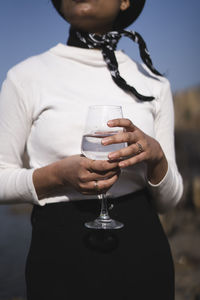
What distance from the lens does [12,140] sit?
5.15 feet

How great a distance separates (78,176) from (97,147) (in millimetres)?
146

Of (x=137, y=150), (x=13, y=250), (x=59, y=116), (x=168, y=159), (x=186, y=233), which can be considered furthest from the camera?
(x=186, y=233)

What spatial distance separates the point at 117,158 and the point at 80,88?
1.84 ft

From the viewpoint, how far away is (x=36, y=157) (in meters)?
1.60

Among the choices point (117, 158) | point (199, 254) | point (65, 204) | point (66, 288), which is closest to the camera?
point (117, 158)

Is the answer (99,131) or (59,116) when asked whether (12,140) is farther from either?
(99,131)

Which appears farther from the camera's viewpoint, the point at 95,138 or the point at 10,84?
the point at 10,84

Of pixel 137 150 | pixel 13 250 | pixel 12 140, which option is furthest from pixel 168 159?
pixel 13 250

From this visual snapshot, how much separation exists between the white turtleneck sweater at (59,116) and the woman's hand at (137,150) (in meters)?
0.07

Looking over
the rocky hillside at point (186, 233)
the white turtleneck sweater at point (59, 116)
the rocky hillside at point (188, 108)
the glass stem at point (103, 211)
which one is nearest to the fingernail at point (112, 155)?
the glass stem at point (103, 211)

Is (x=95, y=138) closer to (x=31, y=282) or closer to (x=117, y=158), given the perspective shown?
(x=117, y=158)

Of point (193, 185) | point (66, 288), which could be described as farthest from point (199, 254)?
point (66, 288)

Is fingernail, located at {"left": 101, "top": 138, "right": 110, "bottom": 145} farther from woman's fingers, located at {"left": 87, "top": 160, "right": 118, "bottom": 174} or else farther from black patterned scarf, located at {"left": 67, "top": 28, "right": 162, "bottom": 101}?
black patterned scarf, located at {"left": 67, "top": 28, "right": 162, "bottom": 101}

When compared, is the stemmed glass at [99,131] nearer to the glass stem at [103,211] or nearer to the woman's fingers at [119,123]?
the woman's fingers at [119,123]
